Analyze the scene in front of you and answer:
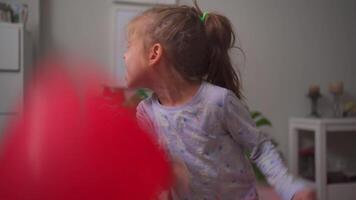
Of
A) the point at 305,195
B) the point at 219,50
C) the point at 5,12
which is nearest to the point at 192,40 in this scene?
the point at 219,50

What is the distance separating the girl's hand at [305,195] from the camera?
610 mm

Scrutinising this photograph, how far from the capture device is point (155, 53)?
28.0 inches

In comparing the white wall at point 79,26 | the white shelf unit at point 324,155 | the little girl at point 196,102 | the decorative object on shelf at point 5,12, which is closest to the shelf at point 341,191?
the white shelf unit at point 324,155

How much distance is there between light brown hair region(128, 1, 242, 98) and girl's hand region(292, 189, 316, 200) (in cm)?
25

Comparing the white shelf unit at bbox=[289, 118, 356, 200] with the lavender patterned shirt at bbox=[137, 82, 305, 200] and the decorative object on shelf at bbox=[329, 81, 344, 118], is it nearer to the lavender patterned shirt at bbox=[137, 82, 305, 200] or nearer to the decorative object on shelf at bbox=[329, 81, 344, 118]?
the decorative object on shelf at bbox=[329, 81, 344, 118]

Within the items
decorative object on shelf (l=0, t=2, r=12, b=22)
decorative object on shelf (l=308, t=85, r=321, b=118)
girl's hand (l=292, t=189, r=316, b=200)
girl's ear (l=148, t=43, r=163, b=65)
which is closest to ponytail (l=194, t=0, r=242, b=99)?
girl's ear (l=148, t=43, r=163, b=65)

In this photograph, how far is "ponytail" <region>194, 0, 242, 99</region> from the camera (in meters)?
0.76

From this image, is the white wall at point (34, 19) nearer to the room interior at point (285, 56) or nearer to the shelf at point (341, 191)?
the room interior at point (285, 56)

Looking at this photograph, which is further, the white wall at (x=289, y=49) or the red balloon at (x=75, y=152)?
the white wall at (x=289, y=49)

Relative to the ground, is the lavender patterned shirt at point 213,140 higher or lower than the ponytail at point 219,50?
lower

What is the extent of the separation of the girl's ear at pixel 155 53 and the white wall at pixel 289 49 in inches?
67.4

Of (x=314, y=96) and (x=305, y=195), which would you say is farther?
(x=314, y=96)

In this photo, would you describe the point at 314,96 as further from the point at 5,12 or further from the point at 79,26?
the point at 5,12

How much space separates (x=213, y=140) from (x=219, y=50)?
0.59ft
